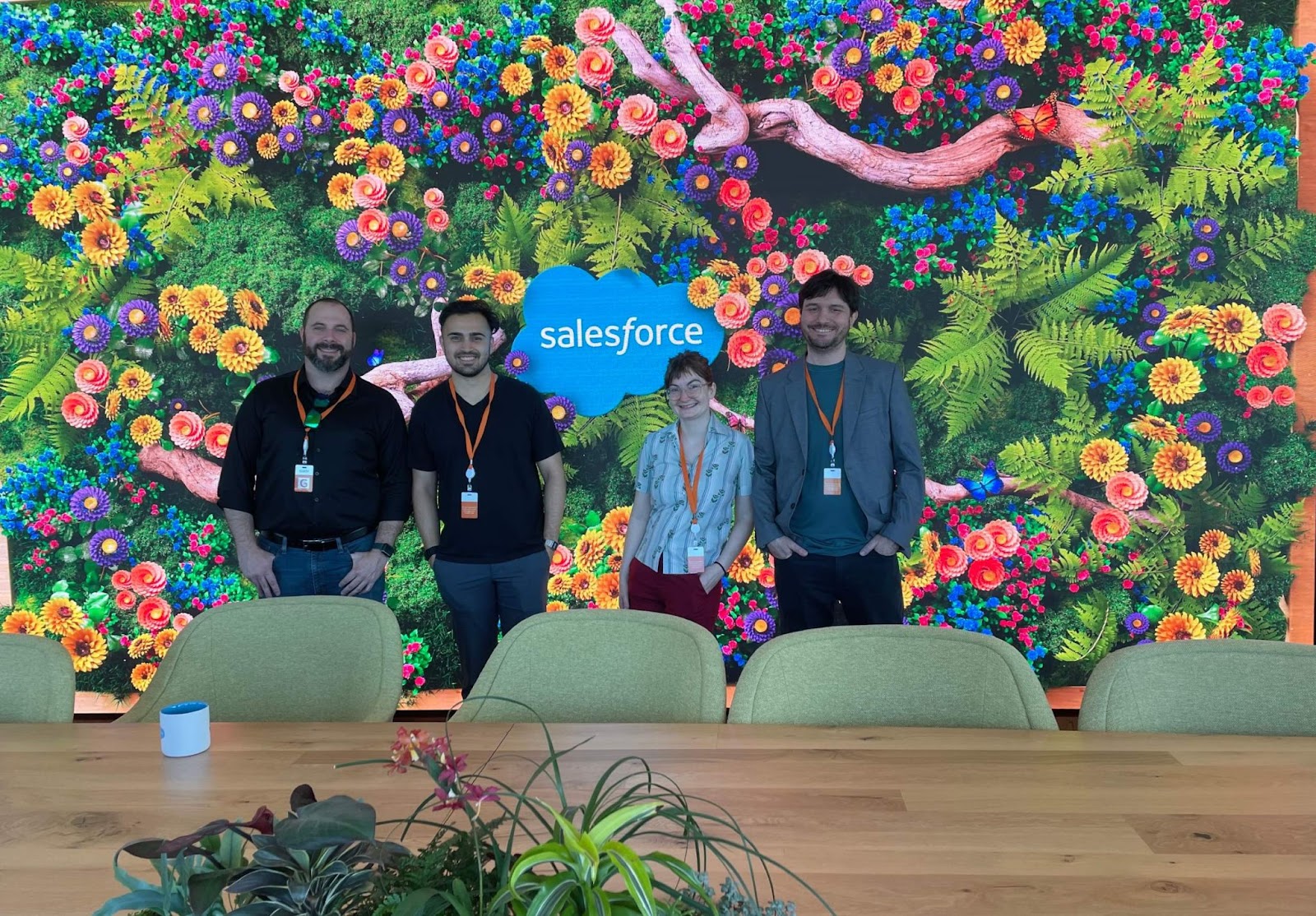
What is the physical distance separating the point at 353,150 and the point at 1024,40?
2.86 meters

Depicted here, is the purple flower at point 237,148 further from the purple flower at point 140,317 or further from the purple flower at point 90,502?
the purple flower at point 90,502

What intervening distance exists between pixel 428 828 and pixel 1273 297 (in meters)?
4.02

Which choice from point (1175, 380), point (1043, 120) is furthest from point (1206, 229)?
point (1043, 120)

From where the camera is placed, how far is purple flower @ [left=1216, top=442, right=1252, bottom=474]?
12.8ft

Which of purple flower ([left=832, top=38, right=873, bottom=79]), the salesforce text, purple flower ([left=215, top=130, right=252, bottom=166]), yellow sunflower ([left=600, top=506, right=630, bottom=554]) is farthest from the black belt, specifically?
purple flower ([left=832, top=38, right=873, bottom=79])

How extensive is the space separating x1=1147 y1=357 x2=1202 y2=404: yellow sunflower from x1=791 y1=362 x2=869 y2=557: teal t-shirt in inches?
62.3

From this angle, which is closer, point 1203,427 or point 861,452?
point 861,452

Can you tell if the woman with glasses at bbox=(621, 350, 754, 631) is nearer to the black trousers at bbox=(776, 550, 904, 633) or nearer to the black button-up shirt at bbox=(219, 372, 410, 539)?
the black trousers at bbox=(776, 550, 904, 633)

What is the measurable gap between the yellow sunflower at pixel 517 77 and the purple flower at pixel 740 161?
2.94ft

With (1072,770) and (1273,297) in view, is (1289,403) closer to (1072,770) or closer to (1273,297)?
(1273,297)

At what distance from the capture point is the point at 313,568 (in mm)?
3283

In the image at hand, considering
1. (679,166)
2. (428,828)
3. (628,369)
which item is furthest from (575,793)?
(679,166)

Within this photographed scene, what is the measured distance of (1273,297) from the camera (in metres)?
3.84

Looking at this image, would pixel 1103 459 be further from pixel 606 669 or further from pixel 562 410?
pixel 606 669
